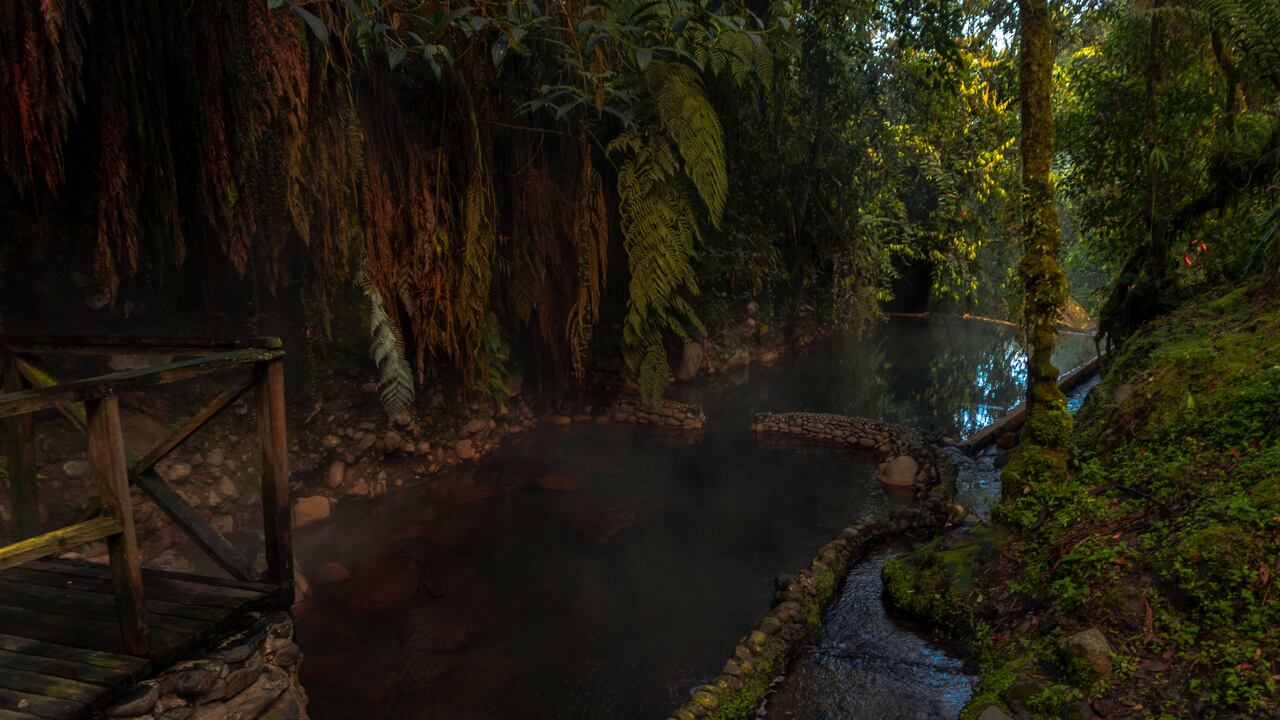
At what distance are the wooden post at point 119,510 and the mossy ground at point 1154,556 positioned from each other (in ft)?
13.3

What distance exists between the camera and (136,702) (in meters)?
2.40

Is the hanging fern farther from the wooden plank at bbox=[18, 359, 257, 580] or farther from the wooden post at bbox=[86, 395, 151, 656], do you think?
the wooden post at bbox=[86, 395, 151, 656]

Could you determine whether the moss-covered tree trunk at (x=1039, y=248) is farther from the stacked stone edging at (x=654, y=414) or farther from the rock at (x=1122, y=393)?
the stacked stone edging at (x=654, y=414)

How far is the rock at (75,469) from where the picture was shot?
4.73 metres

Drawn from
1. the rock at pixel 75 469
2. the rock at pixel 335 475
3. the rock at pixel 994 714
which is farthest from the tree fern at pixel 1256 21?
the rock at pixel 75 469

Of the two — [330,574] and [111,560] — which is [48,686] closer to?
[111,560]

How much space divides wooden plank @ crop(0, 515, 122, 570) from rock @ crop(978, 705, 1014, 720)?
13.4 feet

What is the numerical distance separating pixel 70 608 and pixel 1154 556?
17.9 feet

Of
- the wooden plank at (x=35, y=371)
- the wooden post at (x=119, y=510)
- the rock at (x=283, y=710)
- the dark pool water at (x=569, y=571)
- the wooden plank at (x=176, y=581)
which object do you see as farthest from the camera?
the dark pool water at (x=569, y=571)

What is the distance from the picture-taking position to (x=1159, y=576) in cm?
352

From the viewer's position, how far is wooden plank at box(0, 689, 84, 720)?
7.18 ft

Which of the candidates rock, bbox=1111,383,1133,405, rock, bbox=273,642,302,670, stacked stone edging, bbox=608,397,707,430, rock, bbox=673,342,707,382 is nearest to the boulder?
rock, bbox=273,642,302,670

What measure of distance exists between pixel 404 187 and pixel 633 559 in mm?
4158

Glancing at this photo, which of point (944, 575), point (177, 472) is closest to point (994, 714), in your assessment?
point (944, 575)
